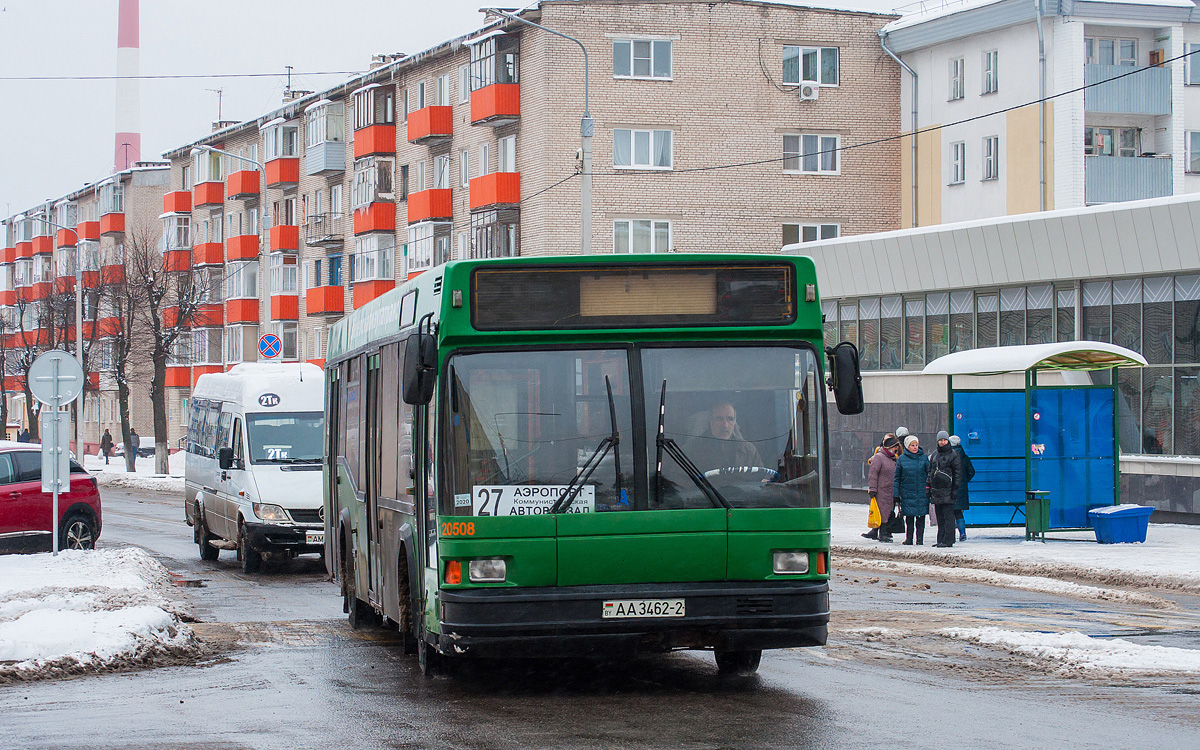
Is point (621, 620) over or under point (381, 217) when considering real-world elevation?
under

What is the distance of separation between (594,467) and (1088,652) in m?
3.92

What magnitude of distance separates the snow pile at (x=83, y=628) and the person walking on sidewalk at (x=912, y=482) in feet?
33.8

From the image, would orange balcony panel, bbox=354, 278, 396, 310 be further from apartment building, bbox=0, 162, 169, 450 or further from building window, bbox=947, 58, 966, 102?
building window, bbox=947, 58, 966, 102

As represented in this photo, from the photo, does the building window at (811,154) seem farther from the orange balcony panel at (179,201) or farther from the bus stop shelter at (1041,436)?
the orange balcony panel at (179,201)

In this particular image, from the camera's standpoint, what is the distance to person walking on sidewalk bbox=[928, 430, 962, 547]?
21.1 metres

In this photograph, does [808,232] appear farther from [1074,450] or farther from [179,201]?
[179,201]

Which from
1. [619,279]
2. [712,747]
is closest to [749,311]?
[619,279]

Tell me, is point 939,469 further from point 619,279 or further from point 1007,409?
point 619,279

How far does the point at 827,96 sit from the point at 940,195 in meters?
4.73

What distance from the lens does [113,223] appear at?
90.8m

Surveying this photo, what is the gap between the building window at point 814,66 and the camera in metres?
47.8

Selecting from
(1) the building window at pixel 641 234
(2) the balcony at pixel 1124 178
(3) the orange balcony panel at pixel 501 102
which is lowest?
(1) the building window at pixel 641 234

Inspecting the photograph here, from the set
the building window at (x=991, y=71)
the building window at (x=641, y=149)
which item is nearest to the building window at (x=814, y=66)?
the building window at (x=641, y=149)

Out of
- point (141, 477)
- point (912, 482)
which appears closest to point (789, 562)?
point (912, 482)
